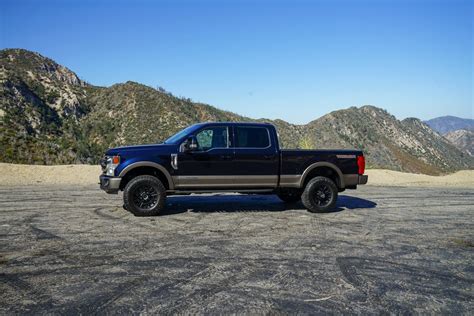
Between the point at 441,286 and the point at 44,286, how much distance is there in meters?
4.65

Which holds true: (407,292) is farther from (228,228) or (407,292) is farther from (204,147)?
(204,147)

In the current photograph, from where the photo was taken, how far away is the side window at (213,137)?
898 cm

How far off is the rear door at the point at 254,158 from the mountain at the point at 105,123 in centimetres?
2115

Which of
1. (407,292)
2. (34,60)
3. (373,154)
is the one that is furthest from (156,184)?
(34,60)

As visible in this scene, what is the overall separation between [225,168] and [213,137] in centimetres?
81

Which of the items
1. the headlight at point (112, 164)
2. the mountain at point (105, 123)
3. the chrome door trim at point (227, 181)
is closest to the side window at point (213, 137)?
the chrome door trim at point (227, 181)

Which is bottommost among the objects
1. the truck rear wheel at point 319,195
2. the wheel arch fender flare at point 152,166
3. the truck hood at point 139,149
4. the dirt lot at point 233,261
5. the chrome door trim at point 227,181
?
the dirt lot at point 233,261

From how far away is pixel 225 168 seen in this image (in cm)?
890

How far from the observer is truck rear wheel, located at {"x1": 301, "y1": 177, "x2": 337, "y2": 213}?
30.5ft

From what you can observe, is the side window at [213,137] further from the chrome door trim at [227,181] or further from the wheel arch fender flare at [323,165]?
the wheel arch fender flare at [323,165]

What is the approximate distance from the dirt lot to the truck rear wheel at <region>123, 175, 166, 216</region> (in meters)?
0.28

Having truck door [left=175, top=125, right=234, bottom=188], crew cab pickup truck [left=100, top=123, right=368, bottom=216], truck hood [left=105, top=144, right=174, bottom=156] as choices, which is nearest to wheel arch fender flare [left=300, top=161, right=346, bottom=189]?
crew cab pickup truck [left=100, top=123, right=368, bottom=216]

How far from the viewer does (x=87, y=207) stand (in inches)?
385

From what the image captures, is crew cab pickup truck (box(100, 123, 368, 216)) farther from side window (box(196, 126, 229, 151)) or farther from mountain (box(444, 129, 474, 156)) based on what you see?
mountain (box(444, 129, 474, 156))
